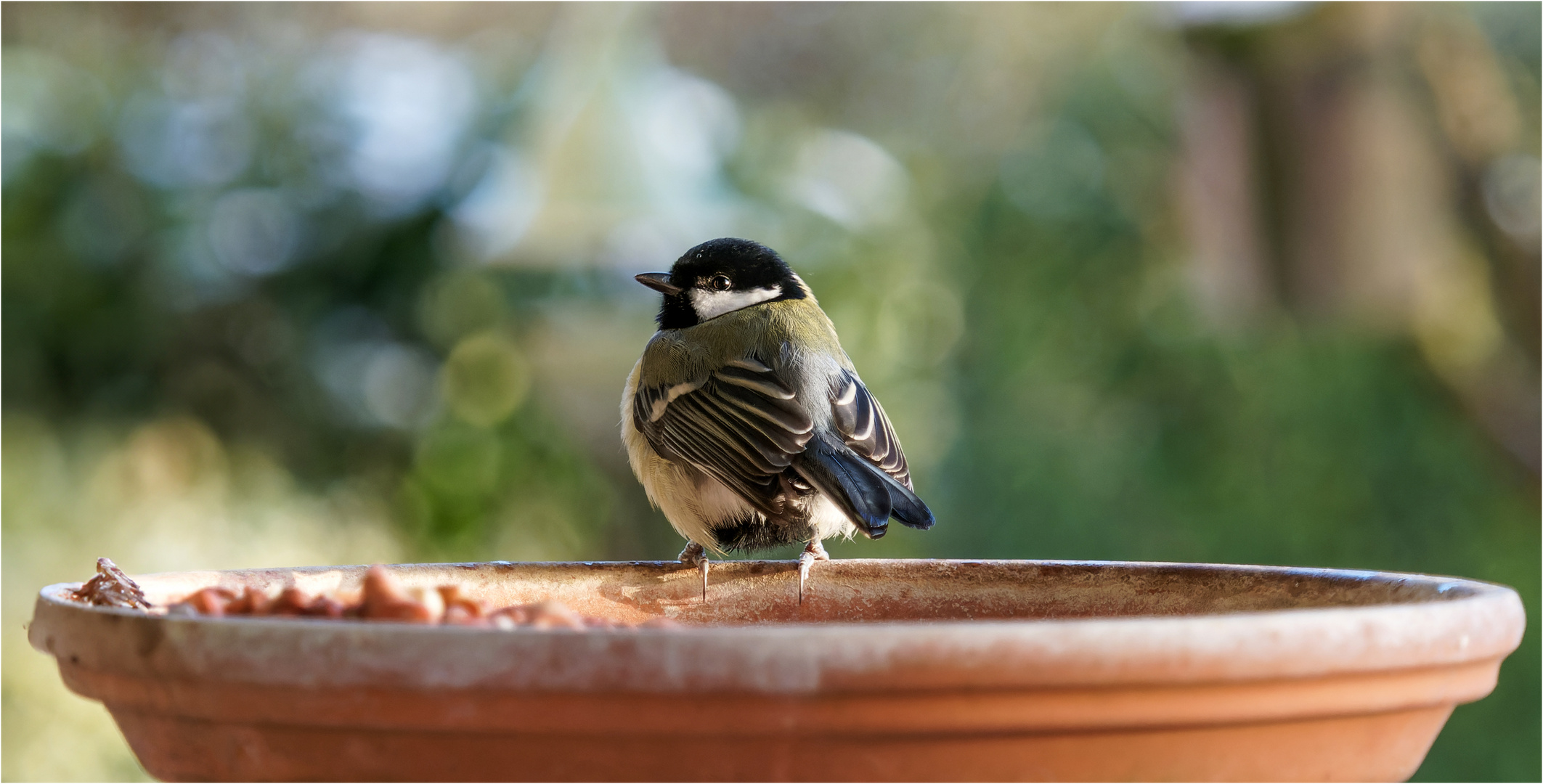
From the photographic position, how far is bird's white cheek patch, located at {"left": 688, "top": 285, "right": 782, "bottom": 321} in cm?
262

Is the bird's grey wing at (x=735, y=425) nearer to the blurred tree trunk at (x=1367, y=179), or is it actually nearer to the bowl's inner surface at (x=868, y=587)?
the bowl's inner surface at (x=868, y=587)

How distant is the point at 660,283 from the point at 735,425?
1.61ft

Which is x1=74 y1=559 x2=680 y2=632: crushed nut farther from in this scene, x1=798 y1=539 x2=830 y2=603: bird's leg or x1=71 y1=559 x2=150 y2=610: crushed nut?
x1=798 y1=539 x2=830 y2=603: bird's leg

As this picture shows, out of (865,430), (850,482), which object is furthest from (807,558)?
(865,430)

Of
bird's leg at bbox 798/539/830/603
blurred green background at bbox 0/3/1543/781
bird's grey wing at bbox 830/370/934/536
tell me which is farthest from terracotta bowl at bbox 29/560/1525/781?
blurred green background at bbox 0/3/1543/781

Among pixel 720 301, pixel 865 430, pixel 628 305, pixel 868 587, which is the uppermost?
pixel 628 305

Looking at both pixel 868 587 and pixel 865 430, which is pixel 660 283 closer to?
pixel 865 430

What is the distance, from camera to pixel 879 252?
19.6 feet

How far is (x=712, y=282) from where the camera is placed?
8.63ft

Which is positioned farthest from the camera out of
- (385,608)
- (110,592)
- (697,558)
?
(697,558)

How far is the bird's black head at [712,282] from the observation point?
8.60ft

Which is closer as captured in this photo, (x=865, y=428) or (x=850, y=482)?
(x=850, y=482)

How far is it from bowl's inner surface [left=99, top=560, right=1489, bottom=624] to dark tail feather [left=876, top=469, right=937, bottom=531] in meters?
0.19

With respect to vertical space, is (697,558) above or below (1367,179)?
below
